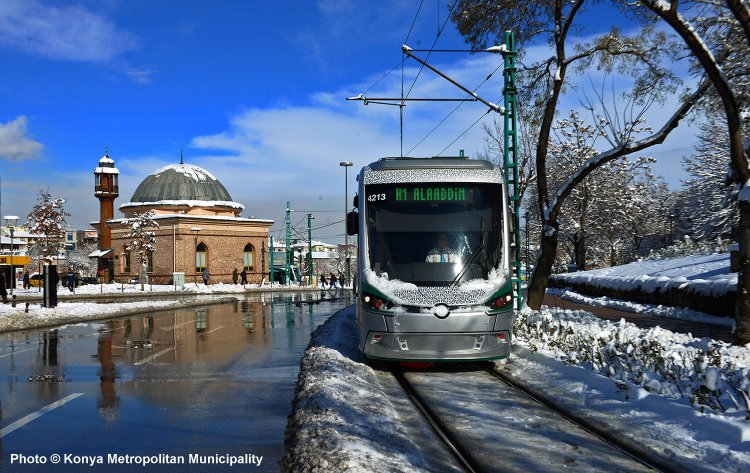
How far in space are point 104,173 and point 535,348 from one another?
67.7m

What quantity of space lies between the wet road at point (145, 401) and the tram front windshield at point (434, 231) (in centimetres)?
246

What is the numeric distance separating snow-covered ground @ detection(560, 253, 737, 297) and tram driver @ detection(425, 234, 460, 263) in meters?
10.9

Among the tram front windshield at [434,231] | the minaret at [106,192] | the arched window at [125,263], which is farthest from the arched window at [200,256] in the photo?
the tram front windshield at [434,231]

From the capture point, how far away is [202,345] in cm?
1361

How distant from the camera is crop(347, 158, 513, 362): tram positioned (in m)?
8.96

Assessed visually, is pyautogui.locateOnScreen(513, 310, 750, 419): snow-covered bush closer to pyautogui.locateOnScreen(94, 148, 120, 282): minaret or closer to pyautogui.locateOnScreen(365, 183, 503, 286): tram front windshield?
pyautogui.locateOnScreen(365, 183, 503, 286): tram front windshield

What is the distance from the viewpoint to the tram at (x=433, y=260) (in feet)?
29.4

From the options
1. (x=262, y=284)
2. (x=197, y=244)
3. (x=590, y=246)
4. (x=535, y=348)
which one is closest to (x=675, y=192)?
(x=590, y=246)

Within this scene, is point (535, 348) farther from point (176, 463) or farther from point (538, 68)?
point (538, 68)

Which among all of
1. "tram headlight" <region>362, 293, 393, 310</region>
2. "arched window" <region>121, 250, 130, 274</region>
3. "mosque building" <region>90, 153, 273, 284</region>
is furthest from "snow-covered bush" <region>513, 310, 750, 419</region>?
"arched window" <region>121, 250, 130, 274</region>

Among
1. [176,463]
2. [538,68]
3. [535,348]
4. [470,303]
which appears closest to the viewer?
[176,463]

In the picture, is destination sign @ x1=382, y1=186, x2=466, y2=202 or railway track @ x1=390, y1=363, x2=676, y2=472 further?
destination sign @ x1=382, y1=186, x2=466, y2=202

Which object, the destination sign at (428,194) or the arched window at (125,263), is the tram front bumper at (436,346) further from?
the arched window at (125,263)

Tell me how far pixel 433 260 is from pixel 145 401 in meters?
4.41
